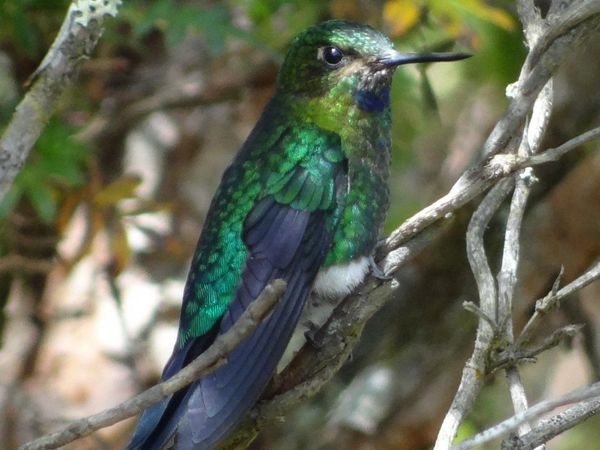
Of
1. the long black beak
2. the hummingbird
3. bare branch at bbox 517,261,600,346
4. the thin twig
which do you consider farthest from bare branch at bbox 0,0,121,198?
bare branch at bbox 517,261,600,346

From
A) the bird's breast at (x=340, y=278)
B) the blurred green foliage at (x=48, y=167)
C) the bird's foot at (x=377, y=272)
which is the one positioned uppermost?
the blurred green foliage at (x=48, y=167)

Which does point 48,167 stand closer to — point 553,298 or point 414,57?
point 414,57

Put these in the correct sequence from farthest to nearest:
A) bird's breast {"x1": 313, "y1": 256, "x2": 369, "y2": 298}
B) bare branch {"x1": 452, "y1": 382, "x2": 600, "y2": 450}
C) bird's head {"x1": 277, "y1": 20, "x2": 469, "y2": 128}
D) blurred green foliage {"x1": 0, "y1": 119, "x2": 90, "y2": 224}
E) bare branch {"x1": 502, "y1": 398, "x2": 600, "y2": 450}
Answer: blurred green foliage {"x1": 0, "y1": 119, "x2": 90, "y2": 224}, bird's head {"x1": 277, "y1": 20, "x2": 469, "y2": 128}, bird's breast {"x1": 313, "y1": 256, "x2": 369, "y2": 298}, bare branch {"x1": 502, "y1": 398, "x2": 600, "y2": 450}, bare branch {"x1": 452, "y1": 382, "x2": 600, "y2": 450}

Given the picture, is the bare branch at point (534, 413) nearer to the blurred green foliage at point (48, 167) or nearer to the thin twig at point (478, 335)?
the thin twig at point (478, 335)

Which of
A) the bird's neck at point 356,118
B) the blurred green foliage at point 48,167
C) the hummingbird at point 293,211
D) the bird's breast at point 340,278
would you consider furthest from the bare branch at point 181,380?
the blurred green foliage at point 48,167

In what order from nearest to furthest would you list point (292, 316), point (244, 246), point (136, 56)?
1. point (292, 316)
2. point (244, 246)
3. point (136, 56)

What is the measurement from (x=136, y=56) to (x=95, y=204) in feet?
4.23

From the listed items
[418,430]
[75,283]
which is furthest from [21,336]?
[418,430]

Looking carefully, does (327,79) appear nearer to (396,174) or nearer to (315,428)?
(315,428)

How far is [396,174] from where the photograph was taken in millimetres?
5141

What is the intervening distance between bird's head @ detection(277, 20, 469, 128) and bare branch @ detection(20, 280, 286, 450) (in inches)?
62.3

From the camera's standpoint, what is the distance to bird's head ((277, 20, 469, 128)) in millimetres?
3305

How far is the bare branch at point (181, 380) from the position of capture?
1.79 metres

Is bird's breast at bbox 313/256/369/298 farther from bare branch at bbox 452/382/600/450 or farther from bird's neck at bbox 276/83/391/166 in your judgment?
bare branch at bbox 452/382/600/450
